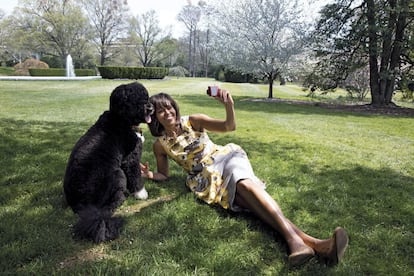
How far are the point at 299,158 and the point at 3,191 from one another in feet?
13.6

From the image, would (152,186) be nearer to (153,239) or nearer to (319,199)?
(153,239)

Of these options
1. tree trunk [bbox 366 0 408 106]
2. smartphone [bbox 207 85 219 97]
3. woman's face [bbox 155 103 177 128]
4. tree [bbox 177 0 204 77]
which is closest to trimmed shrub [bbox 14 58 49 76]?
tree [bbox 177 0 204 77]

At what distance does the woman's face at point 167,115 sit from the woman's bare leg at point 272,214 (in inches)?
39.3

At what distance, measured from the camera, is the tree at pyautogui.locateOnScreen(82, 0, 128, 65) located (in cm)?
4156

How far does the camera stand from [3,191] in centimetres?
316

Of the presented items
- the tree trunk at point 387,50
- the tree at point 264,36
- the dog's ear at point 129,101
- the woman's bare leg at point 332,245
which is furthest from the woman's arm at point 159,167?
the tree at point 264,36

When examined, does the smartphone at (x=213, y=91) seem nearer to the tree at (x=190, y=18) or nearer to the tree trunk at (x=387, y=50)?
the tree trunk at (x=387, y=50)

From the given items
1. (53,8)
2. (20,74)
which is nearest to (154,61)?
(53,8)

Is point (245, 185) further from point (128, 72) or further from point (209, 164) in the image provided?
point (128, 72)

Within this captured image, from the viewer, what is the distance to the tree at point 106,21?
41562 mm

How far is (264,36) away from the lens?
1639 cm

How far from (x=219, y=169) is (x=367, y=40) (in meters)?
13.6

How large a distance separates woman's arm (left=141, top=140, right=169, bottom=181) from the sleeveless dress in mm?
157

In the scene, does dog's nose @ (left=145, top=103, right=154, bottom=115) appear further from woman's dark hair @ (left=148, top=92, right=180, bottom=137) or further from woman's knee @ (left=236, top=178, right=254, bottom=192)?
woman's knee @ (left=236, top=178, right=254, bottom=192)
